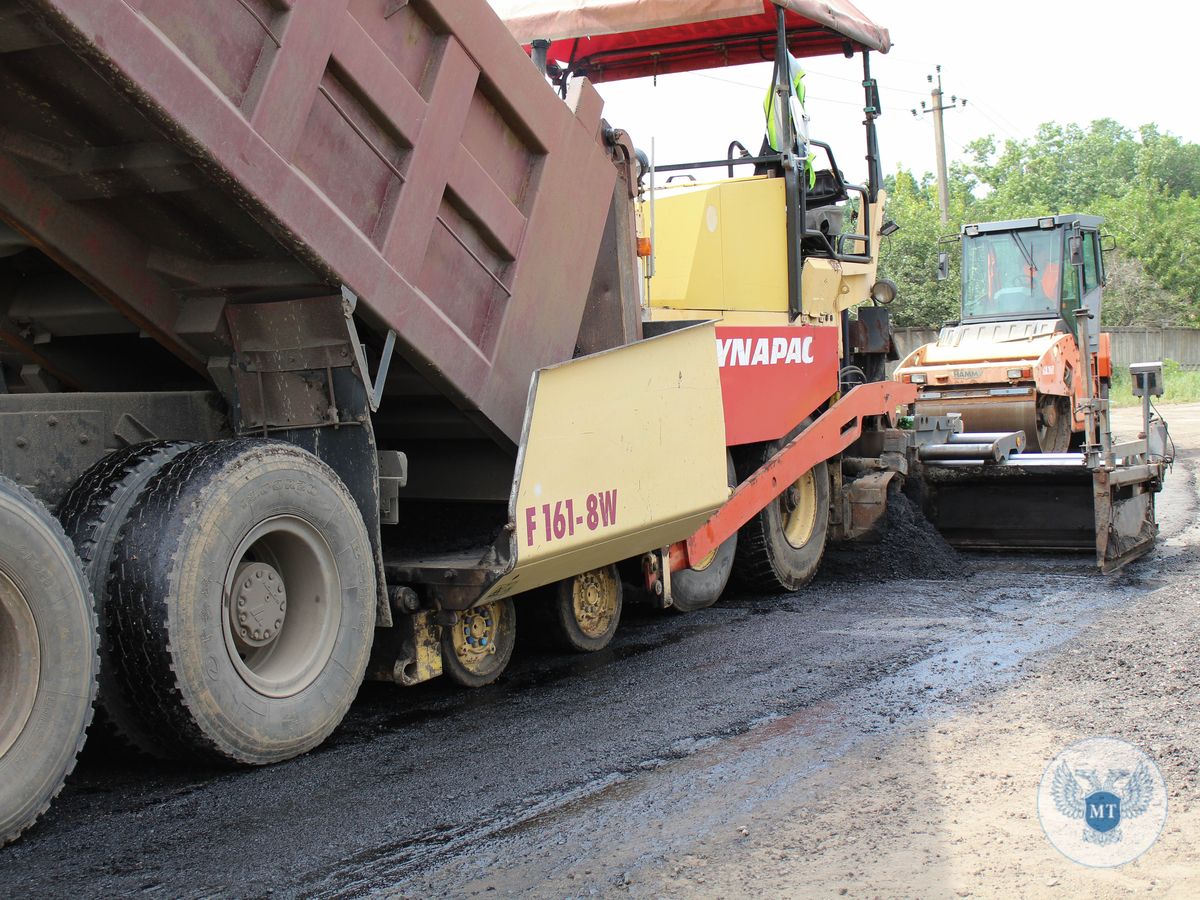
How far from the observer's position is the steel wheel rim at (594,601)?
569 cm

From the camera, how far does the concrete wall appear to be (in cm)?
3681

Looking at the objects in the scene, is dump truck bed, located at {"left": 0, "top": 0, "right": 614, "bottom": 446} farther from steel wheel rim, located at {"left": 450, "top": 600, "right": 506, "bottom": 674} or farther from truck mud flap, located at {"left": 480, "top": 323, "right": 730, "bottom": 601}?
steel wheel rim, located at {"left": 450, "top": 600, "right": 506, "bottom": 674}

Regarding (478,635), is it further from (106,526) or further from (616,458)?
(106,526)

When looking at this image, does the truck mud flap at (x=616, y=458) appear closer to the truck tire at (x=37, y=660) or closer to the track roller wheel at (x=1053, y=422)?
the truck tire at (x=37, y=660)

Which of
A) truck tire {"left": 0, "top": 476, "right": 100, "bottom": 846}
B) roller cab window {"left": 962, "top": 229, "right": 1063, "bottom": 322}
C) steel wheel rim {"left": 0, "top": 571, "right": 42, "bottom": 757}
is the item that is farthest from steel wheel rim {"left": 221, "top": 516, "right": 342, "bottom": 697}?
roller cab window {"left": 962, "top": 229, "right": 1063, "bottom": 322}

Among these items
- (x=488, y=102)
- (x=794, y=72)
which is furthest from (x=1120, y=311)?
(x=488, y=102)

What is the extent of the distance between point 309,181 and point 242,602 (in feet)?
4.38

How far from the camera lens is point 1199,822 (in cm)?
342

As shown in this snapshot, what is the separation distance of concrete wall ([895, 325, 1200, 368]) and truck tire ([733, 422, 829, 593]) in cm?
3067

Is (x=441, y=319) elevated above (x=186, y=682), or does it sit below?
above

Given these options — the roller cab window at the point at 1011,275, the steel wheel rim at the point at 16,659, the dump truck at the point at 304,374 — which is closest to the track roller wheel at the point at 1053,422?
the roller cab window at the point at 1011,275

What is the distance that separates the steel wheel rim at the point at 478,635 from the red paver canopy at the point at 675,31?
3.47 m

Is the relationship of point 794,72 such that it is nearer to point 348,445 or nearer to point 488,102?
point 488,102

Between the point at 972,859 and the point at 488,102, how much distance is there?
301 centimetres
